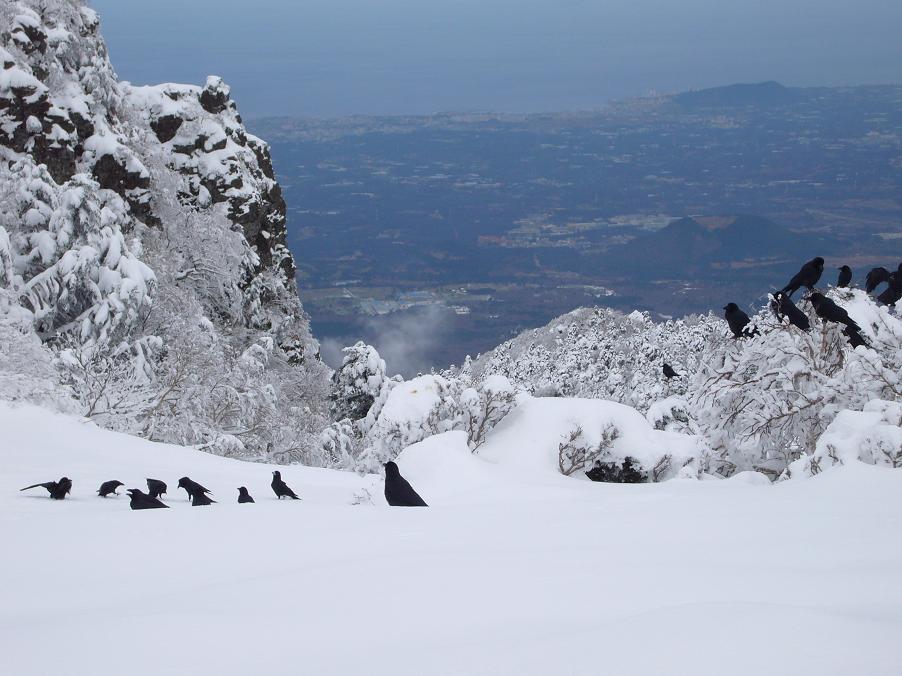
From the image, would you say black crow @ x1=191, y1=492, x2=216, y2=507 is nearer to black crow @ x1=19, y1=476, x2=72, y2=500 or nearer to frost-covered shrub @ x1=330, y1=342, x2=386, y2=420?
black crow @ x1=19, y1=476, x2=72, y2=500

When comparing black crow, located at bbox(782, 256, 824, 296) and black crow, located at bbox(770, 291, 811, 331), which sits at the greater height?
black crow, located at bbox(782, 256, 824, 296)

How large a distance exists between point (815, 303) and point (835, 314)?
0.77ft

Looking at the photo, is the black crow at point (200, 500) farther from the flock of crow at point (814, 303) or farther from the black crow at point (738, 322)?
the black crow at point (738, 322)

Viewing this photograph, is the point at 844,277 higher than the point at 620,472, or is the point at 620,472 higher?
the point at 844,277

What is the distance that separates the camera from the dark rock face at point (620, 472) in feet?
44.8

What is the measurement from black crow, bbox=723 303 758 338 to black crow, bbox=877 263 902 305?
1.71 meters

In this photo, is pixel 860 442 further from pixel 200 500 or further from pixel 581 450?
pixel 200 500

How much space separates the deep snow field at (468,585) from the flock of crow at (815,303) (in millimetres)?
2166

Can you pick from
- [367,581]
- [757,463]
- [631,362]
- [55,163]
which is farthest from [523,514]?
[631,362]

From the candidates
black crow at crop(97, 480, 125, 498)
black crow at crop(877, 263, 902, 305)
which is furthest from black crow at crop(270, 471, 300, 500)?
black crow at crop(877, 263, 902, 305)

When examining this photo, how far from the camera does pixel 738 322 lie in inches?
420

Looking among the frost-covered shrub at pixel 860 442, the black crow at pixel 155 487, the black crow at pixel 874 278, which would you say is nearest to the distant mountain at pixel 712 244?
the black crow at pixel 874 278

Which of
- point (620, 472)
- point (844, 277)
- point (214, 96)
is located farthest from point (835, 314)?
point (214, 96)

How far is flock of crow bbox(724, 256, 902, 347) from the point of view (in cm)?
881
